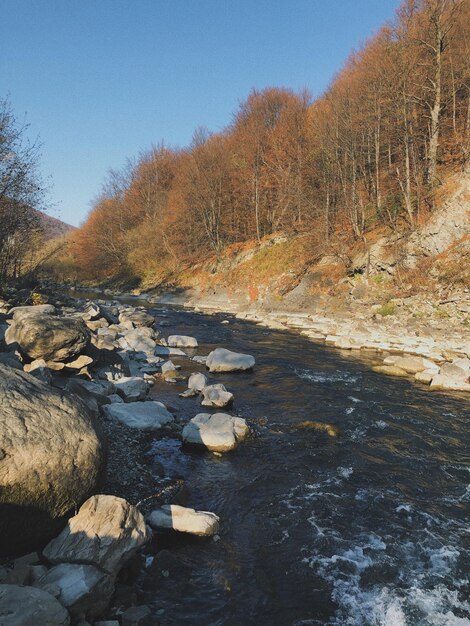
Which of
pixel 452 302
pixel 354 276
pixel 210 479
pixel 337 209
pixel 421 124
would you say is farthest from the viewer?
pixel 337 209

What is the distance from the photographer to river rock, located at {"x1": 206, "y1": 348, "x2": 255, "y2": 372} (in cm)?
1459

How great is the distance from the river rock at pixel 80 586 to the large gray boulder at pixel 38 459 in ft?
2.33

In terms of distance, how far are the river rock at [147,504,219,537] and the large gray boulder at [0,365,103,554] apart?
1068 mm

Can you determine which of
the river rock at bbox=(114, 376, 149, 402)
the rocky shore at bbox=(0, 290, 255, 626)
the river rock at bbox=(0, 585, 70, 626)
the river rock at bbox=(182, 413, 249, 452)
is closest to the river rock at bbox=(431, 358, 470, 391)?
the river rock at bbox=(182, 413, 249, 452)

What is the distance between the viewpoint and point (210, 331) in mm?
23484

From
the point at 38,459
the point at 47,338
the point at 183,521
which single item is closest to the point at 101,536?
the point at 38,459

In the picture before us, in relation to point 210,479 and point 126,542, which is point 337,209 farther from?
point 126,542

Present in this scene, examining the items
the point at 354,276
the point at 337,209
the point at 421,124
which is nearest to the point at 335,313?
the point at 354,276

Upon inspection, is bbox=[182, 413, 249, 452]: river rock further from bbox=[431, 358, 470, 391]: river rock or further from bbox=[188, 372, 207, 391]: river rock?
bbox=[431, 358, 470, 391]: river rock

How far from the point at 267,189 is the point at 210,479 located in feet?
129

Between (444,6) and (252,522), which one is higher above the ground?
(444,6)

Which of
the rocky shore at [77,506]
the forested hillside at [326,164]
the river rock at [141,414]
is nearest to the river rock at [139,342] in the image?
the river rock at [141,414]

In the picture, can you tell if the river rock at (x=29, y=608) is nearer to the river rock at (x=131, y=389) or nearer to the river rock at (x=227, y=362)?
the river rock at (x=131, y=389)

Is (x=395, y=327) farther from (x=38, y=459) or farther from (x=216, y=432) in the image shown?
(x=38, y=459)
